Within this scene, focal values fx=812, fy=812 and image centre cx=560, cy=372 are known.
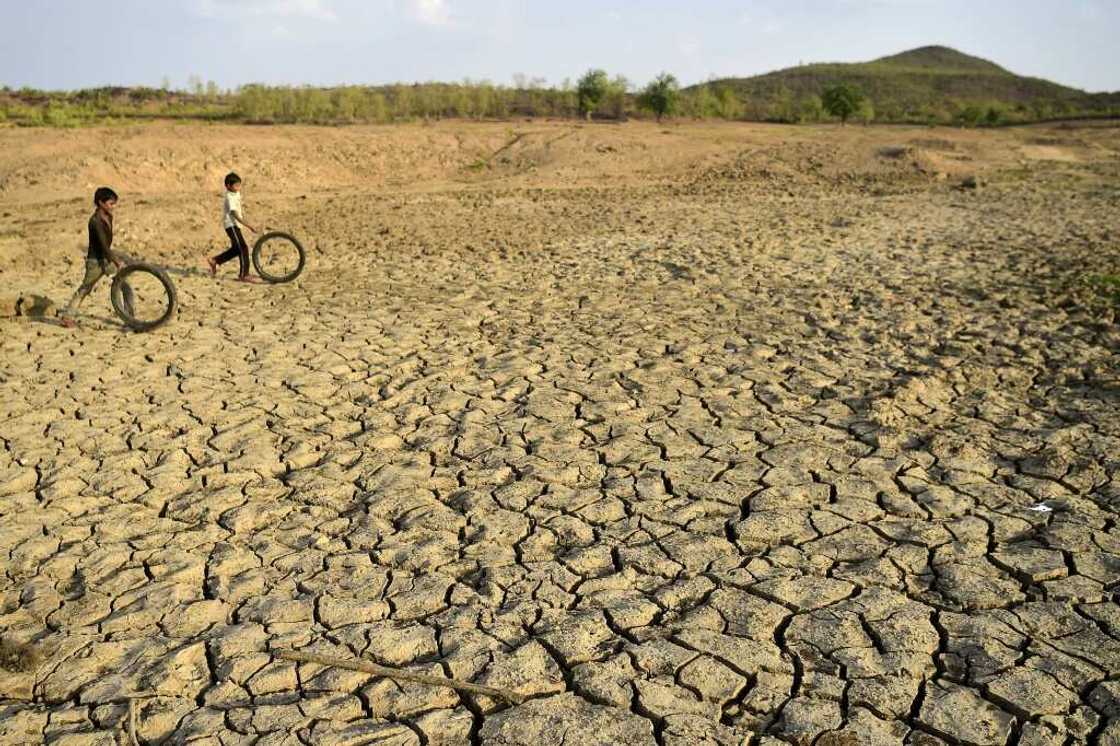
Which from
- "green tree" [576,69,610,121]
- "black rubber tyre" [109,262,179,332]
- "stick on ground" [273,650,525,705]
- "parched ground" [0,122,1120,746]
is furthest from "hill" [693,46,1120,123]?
"stick on ground" [273,650,525,705]

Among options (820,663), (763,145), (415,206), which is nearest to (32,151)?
(415,206)

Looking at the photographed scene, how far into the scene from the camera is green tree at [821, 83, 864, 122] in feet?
93.5

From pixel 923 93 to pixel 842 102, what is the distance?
2731 cm

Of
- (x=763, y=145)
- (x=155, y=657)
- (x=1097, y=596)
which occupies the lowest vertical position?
(x=155, y=657)

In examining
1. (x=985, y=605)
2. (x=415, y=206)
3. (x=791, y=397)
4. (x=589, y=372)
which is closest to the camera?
(x=985, y=605)

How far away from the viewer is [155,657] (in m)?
3.00

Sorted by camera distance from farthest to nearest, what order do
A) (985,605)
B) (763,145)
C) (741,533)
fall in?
(763,145), (741,533), (985,605)

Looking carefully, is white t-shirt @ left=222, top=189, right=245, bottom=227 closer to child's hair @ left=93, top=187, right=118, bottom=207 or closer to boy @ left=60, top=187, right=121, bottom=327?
boy @ left=60, top=187, right=121, bottom=327

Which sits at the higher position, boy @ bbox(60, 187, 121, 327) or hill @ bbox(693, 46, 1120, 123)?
hill @ bbox(693, 46, 1120, 123)

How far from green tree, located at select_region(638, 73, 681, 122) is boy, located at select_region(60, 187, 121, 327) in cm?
2307

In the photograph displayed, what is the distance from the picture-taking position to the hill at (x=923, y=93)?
32.0 metres

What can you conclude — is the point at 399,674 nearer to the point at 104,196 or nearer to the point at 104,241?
the point at 104,196

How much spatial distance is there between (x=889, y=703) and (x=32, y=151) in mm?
17131

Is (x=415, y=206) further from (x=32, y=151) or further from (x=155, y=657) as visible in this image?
(x=155, y=657)
